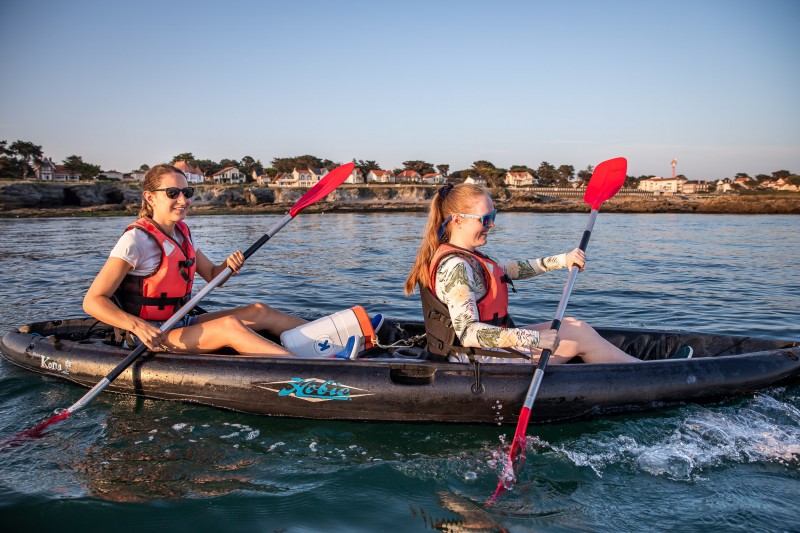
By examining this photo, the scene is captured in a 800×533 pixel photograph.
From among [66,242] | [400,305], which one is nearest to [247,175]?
[66,242]

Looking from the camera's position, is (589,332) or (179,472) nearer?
(179,472)

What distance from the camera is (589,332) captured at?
4289 mm

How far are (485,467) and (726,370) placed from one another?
78.3 inches

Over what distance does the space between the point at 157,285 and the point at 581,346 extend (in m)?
3.10

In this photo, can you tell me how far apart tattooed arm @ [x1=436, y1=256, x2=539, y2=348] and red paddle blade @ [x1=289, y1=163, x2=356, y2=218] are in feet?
7.61

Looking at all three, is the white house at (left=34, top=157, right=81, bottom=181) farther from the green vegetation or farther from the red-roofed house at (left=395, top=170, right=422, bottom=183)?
the red-roofed house at (left=395, top=170, right=422, bottom=183)

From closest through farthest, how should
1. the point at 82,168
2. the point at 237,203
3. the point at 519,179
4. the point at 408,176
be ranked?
1. the point at 237,203
2. the point at 82,168
3. the point at 408,176
4. the point at 519,179

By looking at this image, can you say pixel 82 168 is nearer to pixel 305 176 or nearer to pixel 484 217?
pixel 305 176

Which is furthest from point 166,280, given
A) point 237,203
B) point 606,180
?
point 237,203

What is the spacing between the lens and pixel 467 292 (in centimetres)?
367

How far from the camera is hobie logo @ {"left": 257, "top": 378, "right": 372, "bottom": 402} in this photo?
4.10 metres

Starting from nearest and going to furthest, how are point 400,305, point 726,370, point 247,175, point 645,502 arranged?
point 645,502
point 726,370
point 400,305
point 247,175

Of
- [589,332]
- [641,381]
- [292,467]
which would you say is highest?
[589,332]

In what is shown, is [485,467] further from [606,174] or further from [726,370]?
[606,174]
